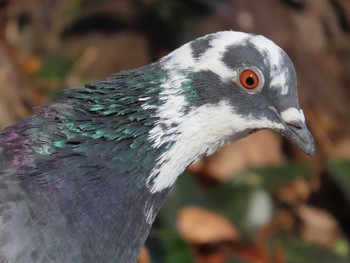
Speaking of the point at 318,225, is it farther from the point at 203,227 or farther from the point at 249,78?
the point at 249,78

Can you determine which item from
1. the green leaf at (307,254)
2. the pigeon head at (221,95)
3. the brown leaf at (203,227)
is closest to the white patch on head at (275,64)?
the pigeon head at (221,95)

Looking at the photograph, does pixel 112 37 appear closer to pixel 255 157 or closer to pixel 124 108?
pixel 255 157

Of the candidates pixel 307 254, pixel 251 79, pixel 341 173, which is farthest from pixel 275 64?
pixel 341 173

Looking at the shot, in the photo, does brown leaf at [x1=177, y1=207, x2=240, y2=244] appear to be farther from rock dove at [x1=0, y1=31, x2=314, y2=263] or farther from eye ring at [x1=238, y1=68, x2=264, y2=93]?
eye ring at [x1=238, y1=68, x2=264, y2=93]

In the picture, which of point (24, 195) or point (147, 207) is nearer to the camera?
point (24, 195)

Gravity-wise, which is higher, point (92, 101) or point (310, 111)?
point (92, 101)

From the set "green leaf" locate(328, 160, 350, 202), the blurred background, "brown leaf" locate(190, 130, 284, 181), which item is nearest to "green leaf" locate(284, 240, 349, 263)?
the blurred background

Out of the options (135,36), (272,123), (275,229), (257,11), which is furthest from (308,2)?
(272,123)
